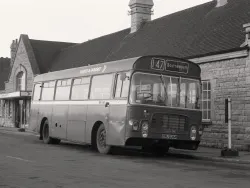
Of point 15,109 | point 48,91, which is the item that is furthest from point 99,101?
point 15,109

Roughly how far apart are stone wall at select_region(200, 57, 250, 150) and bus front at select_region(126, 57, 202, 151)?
10.8 feet

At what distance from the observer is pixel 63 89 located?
2011 cm

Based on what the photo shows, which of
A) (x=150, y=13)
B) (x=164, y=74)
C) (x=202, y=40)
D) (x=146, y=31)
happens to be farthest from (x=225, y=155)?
(x=150, y=13)

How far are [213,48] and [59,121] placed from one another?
7290mm

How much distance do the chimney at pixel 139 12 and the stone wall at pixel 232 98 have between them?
535 inches

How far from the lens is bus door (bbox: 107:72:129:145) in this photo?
15461 mm

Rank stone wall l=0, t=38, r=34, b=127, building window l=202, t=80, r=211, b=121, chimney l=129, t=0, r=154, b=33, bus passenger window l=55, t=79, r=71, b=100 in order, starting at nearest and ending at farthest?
bus passenger window l=55, t=79, r=71, b=100 < building window l=202, t=80, r=211, b=121 < chimney l=129, t=0, r=154, b=33 < stone wall l=0, t=38, r=34, b=127

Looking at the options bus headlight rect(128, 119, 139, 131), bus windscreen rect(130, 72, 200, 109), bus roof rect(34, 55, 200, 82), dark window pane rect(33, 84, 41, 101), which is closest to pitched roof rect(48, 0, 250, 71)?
bus roof rect(34, 55, 200, 82)

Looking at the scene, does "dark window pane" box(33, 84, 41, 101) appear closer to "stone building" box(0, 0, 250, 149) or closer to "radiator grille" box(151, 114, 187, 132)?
"stone building" box(0, 0, 250, 149)

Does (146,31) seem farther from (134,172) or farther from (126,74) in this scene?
(134,172)

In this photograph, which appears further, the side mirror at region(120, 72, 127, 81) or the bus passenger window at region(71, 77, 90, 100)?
the bus passenger window at region(71, 77, 90, 100)

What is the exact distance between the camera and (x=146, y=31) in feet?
105

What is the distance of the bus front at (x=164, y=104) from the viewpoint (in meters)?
15.3

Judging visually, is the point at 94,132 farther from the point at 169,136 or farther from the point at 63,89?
the point at 63,89
